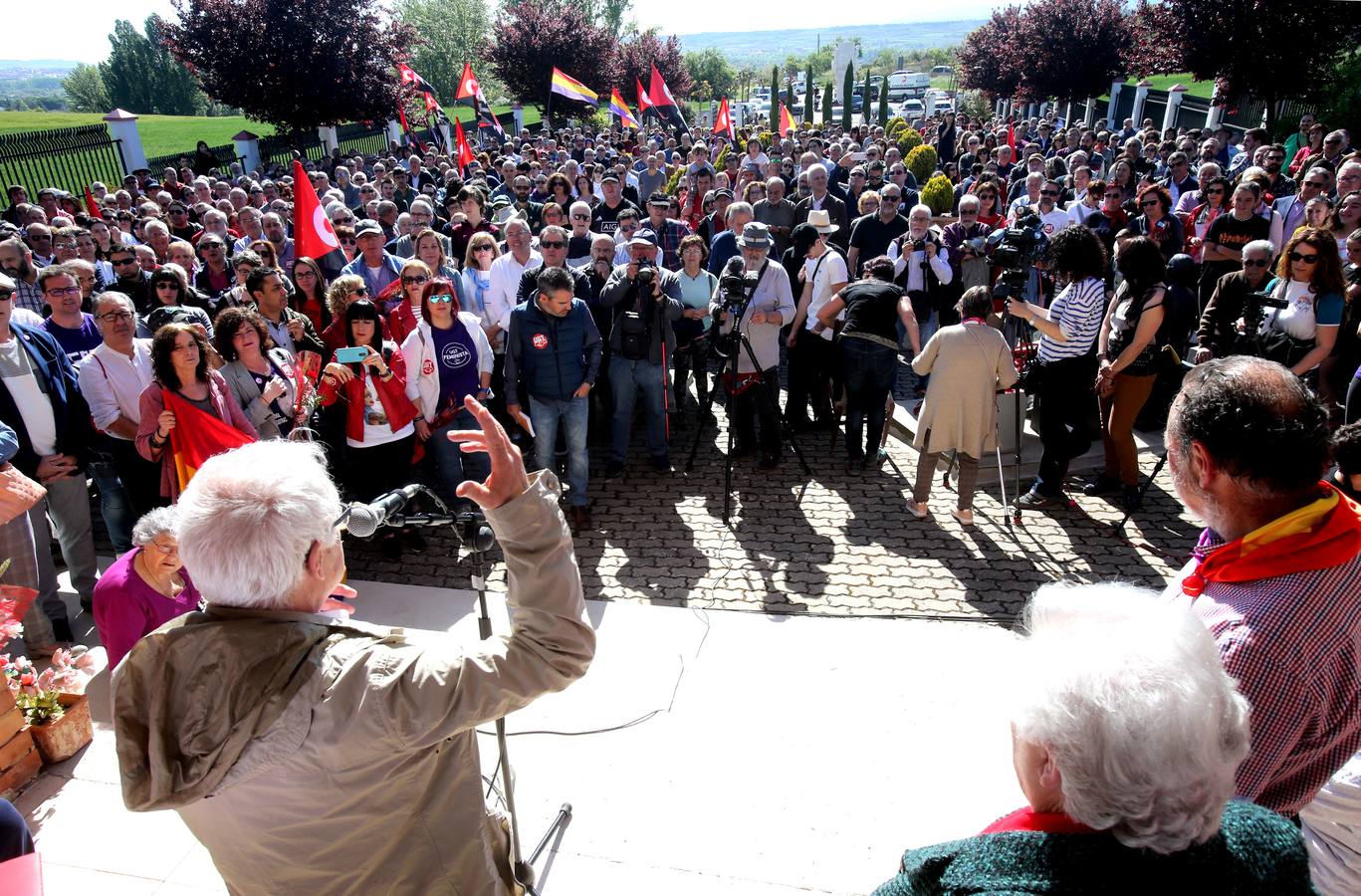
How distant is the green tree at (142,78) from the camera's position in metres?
66.9

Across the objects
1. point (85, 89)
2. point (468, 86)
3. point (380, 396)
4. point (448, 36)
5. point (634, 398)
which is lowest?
point (634, 398)

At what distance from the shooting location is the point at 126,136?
17484mm

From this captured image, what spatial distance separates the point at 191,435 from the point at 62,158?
16782 millimetres

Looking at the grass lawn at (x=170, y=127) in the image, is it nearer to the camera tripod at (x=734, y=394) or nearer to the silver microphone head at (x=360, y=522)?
the camera tripod at (x=734, y=394)

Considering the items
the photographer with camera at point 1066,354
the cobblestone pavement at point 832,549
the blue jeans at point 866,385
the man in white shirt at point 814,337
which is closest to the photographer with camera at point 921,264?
the man in white shirt at point 814,337

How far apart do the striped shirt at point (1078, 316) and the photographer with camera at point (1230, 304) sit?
32.2 inches

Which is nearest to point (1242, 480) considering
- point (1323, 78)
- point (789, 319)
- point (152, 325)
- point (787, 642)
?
point (787, 642)

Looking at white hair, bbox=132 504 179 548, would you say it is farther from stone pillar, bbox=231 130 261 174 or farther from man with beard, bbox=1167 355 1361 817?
stone pillar, bbox=231 130 261 174

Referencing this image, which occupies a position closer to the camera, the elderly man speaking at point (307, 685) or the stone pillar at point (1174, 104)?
the elderly man speaking at point (307, 685)

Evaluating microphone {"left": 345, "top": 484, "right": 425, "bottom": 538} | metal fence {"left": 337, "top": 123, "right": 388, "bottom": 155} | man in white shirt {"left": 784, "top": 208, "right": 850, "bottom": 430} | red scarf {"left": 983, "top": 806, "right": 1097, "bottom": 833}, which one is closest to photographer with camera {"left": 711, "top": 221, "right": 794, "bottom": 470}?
man in white shirt {"left": 784, "top": 208, "right": 850, "bottom": 430}

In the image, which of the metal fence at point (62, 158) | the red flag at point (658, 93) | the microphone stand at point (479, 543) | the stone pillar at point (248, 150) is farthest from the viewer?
the red flag at point (658, 93)

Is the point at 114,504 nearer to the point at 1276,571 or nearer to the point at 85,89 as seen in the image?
the point at 1276,571

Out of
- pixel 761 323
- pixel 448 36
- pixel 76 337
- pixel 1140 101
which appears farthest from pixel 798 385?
pixel 448 36

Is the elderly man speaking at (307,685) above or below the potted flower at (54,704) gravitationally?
above
